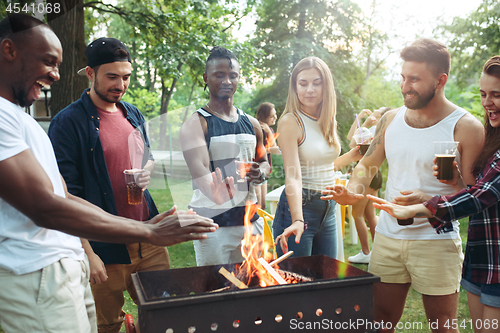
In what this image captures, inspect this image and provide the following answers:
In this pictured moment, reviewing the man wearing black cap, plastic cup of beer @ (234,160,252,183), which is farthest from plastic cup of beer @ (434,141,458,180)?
the man wearing black cap

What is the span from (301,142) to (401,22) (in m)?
17.4

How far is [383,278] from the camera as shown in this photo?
2.30 meters

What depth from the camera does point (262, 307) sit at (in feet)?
5.51

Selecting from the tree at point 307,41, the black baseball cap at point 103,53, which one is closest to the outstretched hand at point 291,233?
the black baseball cap at point 103,53

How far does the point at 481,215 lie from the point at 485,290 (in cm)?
41

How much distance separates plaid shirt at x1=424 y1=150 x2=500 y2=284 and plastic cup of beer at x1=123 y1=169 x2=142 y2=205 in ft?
5.79

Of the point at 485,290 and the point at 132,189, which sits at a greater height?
the point at 132,189

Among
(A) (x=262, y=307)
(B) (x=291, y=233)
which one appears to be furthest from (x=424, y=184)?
(A) (x=262, y=307)

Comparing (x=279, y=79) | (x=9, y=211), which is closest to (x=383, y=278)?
(x=9, y=211)

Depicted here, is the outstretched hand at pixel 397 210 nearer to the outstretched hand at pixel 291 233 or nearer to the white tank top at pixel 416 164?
the white tank top at pixel 416 164

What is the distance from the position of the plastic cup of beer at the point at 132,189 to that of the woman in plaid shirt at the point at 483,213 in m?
1.52

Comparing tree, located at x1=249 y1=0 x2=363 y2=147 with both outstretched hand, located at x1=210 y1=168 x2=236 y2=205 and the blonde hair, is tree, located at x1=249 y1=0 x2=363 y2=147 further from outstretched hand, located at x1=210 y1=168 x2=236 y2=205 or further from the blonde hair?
outstretched hand, located at x1=210 y1=168 x2=236 y2=205

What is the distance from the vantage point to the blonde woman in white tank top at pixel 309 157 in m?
2.59

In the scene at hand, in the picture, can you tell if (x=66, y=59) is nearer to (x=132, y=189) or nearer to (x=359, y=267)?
(x=132, y=189)
